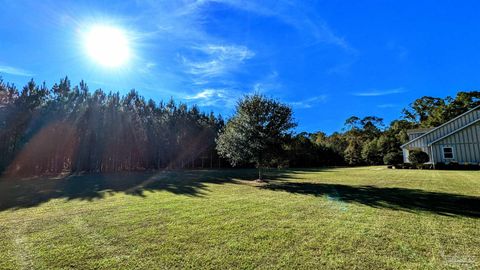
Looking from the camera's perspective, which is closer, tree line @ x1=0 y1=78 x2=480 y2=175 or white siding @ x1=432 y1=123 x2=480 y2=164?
tree line @ x1=0 y1=78 x2=480 y2=175

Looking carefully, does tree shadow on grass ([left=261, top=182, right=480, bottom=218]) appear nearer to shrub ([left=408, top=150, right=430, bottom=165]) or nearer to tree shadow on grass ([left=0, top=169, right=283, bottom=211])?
tree shadow on grass ([left=0, top=169, right=283, bottom=211])

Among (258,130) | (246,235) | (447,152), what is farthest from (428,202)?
(447,152)

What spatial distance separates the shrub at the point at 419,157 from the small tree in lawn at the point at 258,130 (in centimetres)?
1722

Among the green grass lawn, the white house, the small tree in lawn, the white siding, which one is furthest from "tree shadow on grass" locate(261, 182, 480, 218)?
the white siding

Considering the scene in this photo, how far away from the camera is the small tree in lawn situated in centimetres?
1303

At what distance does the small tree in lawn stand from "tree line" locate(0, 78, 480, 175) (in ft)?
0.19

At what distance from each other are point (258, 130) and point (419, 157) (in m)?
19.5

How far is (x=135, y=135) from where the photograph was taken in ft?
88.7

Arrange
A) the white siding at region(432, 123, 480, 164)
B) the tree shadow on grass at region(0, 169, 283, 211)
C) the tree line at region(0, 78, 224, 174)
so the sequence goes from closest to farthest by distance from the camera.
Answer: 1. the tree shadow on grass at region(0, 169, 283, 211)
2. the tree line at region(0, 78, 224, 174)
3. the white siding at region(432, 123, 480, 164)

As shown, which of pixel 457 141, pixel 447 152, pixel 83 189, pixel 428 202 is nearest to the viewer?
pixel 428 202

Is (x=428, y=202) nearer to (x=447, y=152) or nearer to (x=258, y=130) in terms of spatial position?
(x=258, y=130)

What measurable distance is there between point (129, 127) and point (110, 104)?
10.4ft

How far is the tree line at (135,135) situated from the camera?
13438 millimetres

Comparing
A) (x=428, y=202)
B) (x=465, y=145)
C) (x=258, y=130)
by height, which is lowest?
(x=428, y=202)
